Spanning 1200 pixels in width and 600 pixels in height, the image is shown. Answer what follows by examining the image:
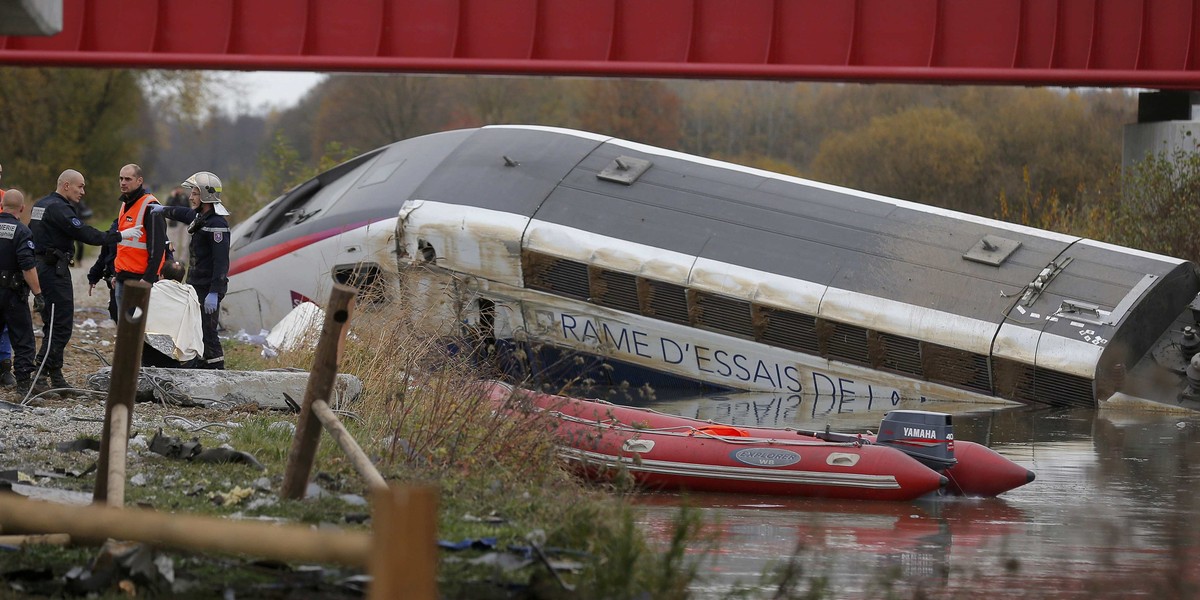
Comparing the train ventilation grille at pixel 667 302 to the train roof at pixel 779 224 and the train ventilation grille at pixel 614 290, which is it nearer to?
the train ventilation grille at pixel 614 290

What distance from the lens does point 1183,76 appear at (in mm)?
16938

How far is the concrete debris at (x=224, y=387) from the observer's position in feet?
34.9

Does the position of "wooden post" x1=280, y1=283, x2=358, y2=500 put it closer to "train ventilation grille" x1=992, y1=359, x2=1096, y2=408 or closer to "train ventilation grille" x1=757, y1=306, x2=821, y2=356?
"train ventilation grille" x1=757, y1=306, x2=821, y2=356

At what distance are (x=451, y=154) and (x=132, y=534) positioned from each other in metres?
14.6

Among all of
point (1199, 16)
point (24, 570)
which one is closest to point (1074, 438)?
point (1199, 16)

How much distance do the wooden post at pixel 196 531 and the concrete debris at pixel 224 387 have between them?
6.36 meters

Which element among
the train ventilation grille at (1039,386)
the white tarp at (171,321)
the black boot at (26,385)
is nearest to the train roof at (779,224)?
the train ventilation grille at (1039,386)

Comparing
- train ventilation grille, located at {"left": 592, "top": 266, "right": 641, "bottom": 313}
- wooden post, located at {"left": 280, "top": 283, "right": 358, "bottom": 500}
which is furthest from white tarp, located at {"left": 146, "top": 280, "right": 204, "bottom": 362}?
train ventilation grille, located at {"left": 592, "top": 266, "right": 641, "bottom": 313}

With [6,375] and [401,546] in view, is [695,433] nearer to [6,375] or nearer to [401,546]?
[6,375]

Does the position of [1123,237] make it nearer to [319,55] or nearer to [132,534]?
[319,55]

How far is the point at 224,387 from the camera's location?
10.8 m

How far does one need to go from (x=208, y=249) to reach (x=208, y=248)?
13 millimetres

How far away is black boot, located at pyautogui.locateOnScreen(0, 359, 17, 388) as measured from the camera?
38.1 ft

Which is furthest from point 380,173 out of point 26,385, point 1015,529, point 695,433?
point 1015,529
